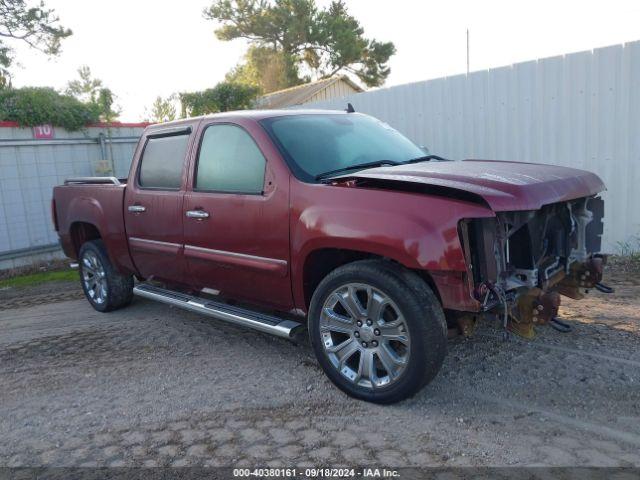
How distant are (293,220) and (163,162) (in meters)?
1.87

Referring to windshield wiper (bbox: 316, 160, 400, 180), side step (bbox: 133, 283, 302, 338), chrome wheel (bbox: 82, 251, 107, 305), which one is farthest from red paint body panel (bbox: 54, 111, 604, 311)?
chrome wheel (bbox: 82, 251, 107, 305)

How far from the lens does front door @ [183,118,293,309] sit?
13.4 feet

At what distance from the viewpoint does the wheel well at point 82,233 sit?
21.0 ft

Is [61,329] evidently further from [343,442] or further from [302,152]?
[343,442]

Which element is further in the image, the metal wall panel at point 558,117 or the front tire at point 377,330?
the metal wall panel at point 558,117

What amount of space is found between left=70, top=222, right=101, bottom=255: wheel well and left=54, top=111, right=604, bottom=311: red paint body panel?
615mm

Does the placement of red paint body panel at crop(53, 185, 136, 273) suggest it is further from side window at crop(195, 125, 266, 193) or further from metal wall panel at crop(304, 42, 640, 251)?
metal wall panel at crop(304, 42, 640, 251)

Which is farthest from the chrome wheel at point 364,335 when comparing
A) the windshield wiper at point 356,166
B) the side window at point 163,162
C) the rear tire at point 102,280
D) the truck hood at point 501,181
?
the rear tire at point 102,280

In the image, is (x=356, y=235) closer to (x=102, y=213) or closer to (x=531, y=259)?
(x=531, y=259)

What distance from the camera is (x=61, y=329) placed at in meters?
5.81

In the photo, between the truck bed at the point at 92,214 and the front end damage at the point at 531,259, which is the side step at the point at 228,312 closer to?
the truck bed at the point at 92,214

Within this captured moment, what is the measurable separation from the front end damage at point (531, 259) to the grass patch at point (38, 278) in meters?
6.97

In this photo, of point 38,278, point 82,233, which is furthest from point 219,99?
point 82,233

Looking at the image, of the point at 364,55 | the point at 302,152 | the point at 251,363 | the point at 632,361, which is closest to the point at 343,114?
the point at 302,152
